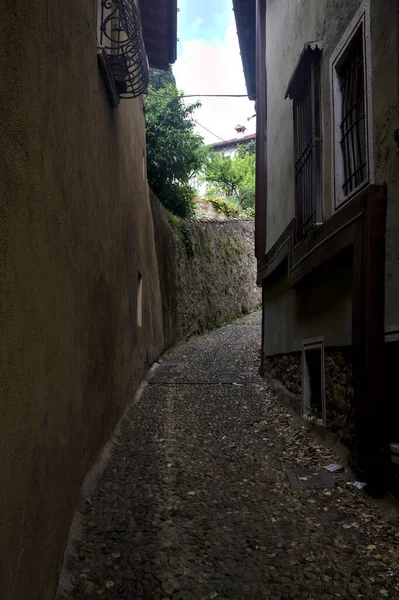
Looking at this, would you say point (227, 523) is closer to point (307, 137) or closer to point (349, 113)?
point (349, 113)

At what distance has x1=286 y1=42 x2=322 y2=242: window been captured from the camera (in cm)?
521

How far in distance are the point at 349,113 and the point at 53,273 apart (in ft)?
11.0

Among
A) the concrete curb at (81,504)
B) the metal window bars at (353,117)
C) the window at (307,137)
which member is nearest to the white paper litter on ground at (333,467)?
the concrete curb at (81,504)

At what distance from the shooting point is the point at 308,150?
219 inches

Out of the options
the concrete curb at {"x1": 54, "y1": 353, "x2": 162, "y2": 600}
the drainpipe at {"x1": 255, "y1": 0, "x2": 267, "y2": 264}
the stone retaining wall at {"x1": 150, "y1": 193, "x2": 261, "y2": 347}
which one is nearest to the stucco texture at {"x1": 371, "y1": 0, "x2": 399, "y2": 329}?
the concrete curb at {"x1": 54, "y1": 353, "x2": 162, "y2": 600}

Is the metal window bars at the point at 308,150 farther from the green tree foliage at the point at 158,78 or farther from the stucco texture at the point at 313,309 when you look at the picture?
the green tree foliage at the point at 158,78

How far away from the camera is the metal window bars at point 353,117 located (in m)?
4.48

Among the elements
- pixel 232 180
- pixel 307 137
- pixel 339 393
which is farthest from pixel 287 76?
pixel 232 180

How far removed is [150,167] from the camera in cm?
1404

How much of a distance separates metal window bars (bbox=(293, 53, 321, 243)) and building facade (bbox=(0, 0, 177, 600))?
6.34 ft

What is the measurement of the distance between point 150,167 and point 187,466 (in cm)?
1087

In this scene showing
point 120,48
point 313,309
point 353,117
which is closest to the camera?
point 353,117

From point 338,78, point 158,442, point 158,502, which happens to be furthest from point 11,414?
point 338,78

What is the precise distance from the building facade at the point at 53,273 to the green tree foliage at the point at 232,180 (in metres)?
22.4
